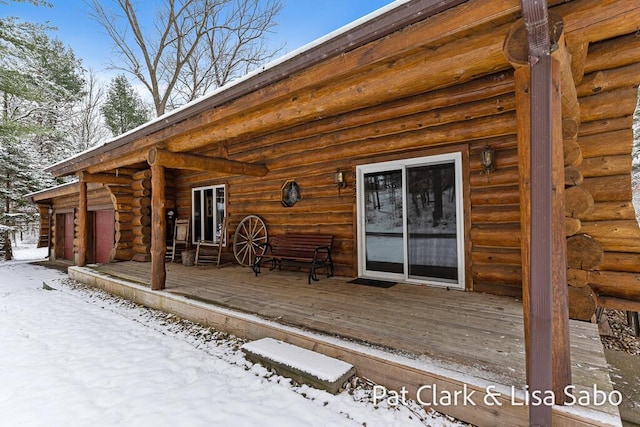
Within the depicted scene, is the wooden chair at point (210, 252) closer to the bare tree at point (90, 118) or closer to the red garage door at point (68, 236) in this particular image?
the red garage door at point (68, 236)

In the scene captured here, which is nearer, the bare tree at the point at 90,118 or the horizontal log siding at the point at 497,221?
the horizontal log siding at the point at 497,221

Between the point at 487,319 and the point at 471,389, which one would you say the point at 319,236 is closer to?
the point at 487,319

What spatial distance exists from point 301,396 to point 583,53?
3.07 meters

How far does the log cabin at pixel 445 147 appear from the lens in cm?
165

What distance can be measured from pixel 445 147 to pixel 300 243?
2.69 meters

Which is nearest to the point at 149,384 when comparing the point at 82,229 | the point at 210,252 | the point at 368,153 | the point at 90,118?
the point at 368,153

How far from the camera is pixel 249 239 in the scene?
6.07 m

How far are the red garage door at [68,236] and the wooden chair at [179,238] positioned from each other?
585 cm

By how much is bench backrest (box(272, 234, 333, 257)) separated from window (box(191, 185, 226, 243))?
2.03m

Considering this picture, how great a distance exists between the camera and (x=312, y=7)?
1067 centimetres

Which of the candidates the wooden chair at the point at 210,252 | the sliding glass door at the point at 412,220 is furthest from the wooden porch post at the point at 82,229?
the sliding glass door at the point at 412,220

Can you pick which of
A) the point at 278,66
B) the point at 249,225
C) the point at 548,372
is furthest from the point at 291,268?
the point at 548,372

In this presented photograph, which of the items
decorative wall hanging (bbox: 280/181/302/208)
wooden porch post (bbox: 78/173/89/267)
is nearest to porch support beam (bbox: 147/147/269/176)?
decorative wall hanging (bbox: 280/181/302/208)

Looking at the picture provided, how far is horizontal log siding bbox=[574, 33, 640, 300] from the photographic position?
264 cm
